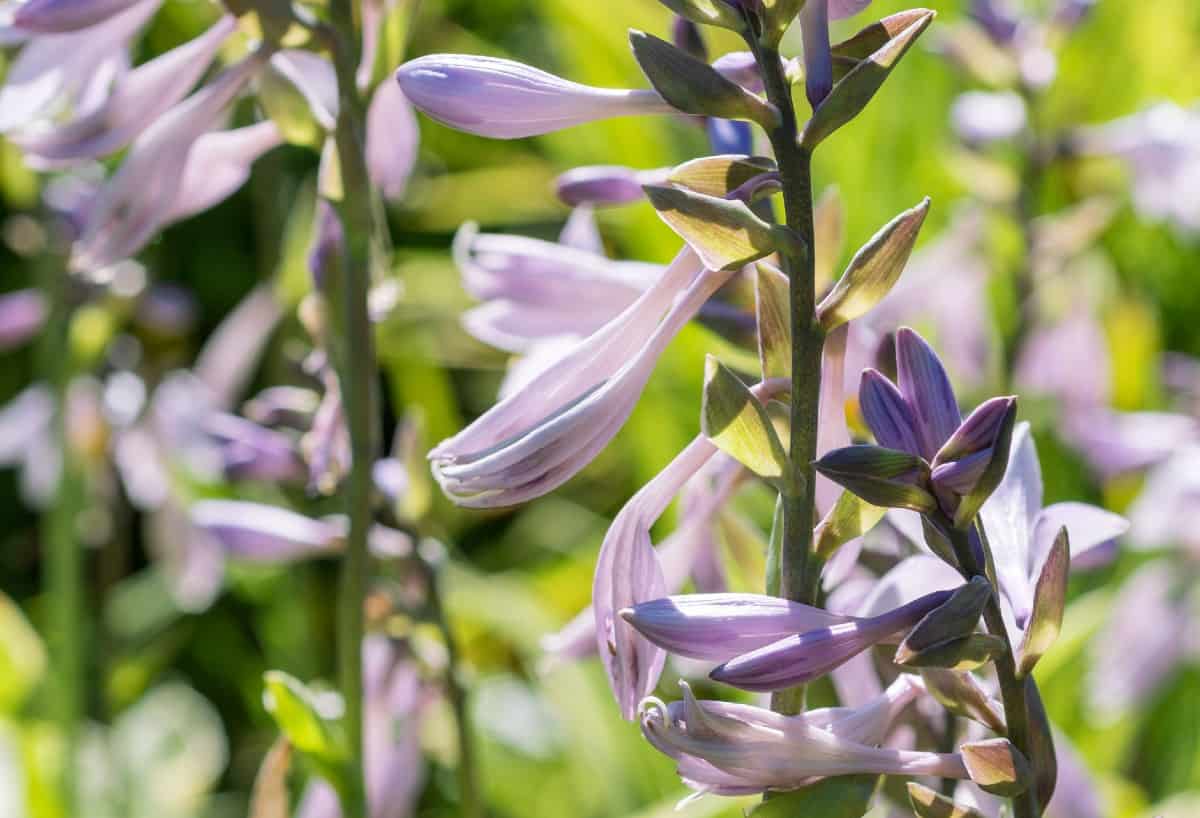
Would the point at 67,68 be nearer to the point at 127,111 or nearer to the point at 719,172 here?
the point at 127,111

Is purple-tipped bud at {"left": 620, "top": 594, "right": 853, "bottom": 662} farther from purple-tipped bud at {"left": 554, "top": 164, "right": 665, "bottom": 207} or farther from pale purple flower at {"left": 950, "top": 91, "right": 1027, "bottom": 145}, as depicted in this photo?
pale purple flower at {"left": 950, "top": 91, "right": 1027, "bottom": 145}

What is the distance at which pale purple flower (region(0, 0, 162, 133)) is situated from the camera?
632mm

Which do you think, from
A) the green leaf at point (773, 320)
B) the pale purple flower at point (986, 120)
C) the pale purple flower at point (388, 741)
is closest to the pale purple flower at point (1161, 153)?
the pale purple flower at point (986, 120)

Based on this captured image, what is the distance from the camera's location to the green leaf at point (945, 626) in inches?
14.9

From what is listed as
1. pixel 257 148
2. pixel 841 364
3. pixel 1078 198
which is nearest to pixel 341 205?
pixel 257 148

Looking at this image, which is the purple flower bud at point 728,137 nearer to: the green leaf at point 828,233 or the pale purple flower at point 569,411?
the green leaf at point 828,233

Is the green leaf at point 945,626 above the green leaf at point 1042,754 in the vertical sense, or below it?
above

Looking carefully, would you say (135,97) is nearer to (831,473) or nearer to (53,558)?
(831,473)

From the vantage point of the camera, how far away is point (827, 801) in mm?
407

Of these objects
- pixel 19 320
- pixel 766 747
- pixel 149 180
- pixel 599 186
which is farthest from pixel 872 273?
pixel 19 320

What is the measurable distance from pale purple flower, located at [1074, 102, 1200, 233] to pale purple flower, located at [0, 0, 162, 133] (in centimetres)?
93

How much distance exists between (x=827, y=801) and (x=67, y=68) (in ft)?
1.51

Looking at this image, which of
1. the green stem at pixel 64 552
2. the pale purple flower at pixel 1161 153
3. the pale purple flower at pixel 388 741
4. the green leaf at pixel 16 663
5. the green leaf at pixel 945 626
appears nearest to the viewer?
the green leaf at pixel 945 626

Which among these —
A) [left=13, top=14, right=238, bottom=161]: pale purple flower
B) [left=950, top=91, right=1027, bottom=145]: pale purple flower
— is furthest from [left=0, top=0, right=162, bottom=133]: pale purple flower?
[left=950, top=91, right=1027, bottom=145]: pale purple flower
